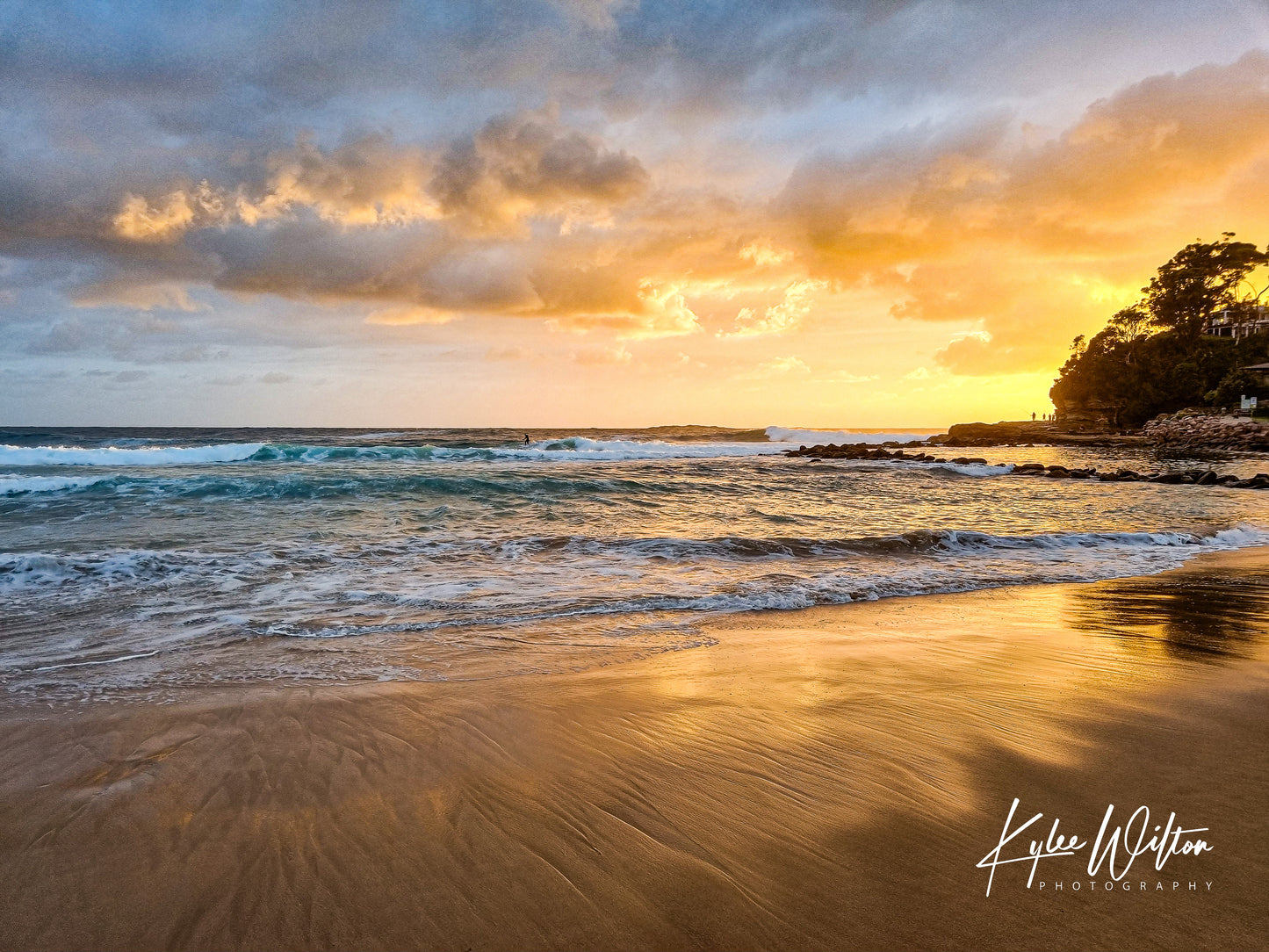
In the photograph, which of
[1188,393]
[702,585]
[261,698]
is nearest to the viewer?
[261,698]

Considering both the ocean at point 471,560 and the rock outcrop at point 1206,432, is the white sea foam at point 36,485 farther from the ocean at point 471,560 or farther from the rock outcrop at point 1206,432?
the rock outcrop at point 1206,432

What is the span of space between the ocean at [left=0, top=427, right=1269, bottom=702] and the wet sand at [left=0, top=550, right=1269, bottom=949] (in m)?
0.81

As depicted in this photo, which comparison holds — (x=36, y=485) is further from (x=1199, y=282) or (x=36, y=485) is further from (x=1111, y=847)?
(x=1199, y=282)

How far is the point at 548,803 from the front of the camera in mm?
2477

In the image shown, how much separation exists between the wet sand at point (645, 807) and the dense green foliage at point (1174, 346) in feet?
188

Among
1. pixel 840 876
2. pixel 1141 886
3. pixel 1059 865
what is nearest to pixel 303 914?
pixel 840 876

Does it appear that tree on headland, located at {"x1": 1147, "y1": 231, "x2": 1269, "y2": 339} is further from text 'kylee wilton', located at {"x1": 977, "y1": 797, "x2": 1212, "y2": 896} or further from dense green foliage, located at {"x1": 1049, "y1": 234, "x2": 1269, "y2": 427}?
text 'kylee wilton', located at {"x1": 977, "y1": 797, "x2": 1212, "y2": 896}

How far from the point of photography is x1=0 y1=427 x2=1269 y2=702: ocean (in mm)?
4414

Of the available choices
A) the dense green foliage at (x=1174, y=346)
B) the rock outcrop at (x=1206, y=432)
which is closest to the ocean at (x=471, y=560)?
the rock outcrop at (x=1206, y=432)

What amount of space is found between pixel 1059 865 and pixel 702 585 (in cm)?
473

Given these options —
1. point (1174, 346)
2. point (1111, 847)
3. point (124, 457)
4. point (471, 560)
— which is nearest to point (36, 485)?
point (471, 560)

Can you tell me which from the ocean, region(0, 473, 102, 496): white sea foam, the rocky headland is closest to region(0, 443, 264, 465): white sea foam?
region(0, 473, 102, 496): white sea foam

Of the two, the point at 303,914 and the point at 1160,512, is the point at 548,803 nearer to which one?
the point at 303,914

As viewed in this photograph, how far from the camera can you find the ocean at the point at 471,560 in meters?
4.41
